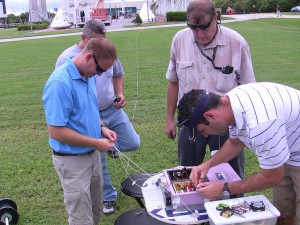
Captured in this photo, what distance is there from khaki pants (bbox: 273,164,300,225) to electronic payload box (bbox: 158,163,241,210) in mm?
340

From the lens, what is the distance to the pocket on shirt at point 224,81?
9.96 feet

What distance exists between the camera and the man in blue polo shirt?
2.37 metres

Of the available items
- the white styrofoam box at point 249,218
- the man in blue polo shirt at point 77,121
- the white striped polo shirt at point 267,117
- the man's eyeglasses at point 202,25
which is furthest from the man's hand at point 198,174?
the man's eyeglasses at point 202,25

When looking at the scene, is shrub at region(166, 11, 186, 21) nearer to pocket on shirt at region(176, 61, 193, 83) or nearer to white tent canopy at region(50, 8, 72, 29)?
white tent canopy at region(50, 8, 72, 29)

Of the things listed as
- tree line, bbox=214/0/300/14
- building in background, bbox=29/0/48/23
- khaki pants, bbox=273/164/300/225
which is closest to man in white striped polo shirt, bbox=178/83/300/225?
khaki pants, bbox=273/164/300/225

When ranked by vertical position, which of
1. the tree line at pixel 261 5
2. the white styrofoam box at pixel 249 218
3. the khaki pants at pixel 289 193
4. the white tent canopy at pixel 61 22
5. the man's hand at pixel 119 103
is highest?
the tree line at pixel 261 5

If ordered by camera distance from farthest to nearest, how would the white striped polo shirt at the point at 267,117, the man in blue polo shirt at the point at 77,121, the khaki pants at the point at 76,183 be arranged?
the khaki pants at the point at 76,183 < the man in blue polo shirt at the point at 77,121 < the white striped polo shirt at the point at 267,117

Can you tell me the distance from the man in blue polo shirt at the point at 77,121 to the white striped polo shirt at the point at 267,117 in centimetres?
95

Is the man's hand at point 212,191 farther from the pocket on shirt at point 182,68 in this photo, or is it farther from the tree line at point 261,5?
the tree line at point 261,5

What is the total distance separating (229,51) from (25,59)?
14.2 m

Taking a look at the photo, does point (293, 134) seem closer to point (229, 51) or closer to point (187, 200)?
point (187, 200)

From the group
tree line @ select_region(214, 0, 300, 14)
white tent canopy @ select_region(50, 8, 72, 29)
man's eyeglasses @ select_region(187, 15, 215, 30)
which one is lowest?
man's eyeglasses @ select_region(187, 15, 215, 30)

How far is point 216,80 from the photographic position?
309cm

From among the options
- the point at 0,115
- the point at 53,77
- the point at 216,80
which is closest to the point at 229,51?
the point at 216,80
